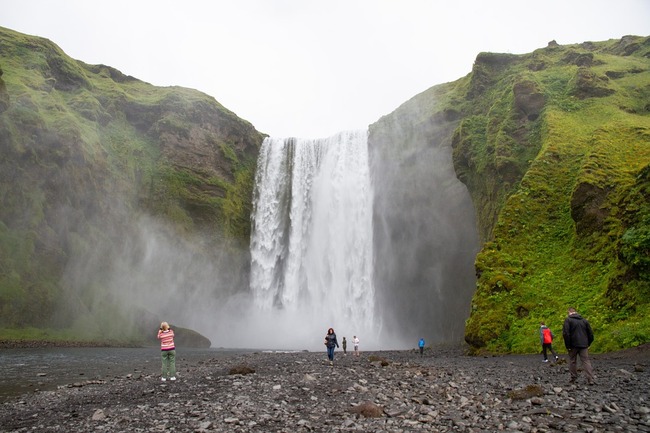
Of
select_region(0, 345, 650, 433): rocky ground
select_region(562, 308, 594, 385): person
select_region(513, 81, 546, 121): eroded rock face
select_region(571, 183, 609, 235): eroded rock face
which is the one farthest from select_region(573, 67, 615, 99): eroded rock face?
select_region(562, 308, 594, 385): person

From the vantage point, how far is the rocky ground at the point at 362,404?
27.1 feet

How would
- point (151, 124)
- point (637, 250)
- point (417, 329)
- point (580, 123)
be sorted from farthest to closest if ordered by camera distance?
point (151, 124)
point (417, 329)
point (580, 123)
point (637, 250)

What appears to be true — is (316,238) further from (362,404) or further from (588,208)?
(362,404)

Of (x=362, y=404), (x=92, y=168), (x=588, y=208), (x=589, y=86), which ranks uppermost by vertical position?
(x=589, y=86)

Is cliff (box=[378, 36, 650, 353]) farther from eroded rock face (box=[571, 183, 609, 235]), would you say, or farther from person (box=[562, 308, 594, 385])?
person (box=[562, 308, 594, 385])

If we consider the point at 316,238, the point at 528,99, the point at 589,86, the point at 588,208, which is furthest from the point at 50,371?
the point at 589,86

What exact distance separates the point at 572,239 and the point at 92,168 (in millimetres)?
50287

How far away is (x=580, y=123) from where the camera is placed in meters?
35.8

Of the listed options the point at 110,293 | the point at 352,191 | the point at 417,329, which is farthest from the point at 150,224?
the point at 417,329

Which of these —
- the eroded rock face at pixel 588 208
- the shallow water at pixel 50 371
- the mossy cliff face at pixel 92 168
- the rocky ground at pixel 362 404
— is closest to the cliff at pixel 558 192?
the eroded rock face at pixel 588 208

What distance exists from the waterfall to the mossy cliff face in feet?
14.6

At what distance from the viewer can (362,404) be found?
31.9ft

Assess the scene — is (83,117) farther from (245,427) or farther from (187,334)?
(245,427)

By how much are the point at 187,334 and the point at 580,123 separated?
137 ft
